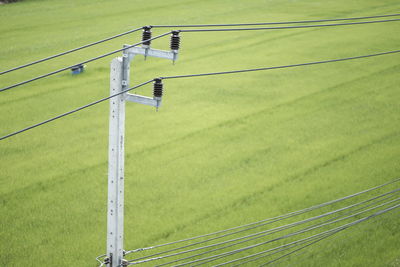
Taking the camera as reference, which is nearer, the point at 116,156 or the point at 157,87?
the point at 116,156

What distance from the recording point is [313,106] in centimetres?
1789

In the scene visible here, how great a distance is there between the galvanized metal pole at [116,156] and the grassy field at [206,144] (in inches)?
118

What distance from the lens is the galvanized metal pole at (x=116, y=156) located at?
735 cm

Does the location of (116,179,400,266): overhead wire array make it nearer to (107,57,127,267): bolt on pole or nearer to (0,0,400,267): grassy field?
(0,0,400,267): grassy field

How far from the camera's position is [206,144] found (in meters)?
15.4

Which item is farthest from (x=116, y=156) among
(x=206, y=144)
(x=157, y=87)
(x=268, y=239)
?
(x=206, y=144)

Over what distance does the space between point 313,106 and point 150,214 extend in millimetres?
7994

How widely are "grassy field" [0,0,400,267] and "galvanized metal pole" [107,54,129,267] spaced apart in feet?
9.84

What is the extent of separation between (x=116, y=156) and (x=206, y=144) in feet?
Answer: 26.5

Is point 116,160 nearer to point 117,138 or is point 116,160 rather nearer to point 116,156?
point 116,156

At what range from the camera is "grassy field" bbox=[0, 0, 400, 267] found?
11328mm

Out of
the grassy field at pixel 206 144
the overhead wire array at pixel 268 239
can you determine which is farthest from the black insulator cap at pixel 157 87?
the grassy field at pixel 206 144

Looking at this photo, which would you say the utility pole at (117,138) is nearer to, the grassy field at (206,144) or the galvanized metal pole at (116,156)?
the galvanized metal pole at (116,156)

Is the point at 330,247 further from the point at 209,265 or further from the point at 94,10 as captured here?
the point at 94,10
